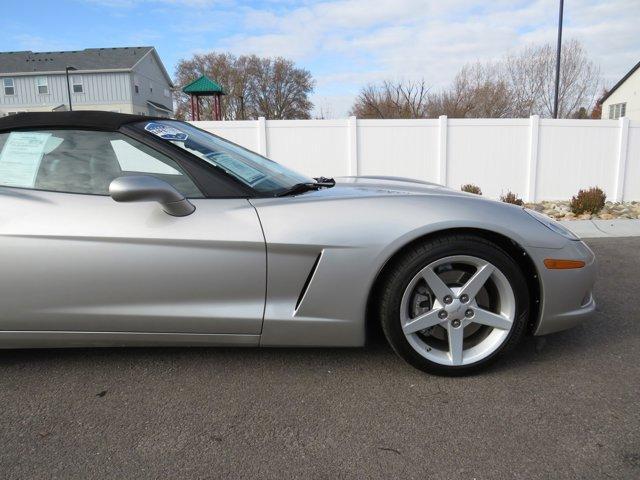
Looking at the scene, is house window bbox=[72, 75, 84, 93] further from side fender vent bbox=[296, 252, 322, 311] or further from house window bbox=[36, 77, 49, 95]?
side fender vent bbox=[296, 252, 322, 311]

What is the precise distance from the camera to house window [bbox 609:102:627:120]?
32.2 meters

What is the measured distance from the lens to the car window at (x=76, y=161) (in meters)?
2.40

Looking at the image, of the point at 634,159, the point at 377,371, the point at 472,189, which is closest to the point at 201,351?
the point at 377,371

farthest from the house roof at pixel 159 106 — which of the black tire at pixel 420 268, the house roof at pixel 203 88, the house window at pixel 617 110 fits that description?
the black tire at pixel 420 268

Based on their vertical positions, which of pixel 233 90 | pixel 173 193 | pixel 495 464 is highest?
pixel 233 90

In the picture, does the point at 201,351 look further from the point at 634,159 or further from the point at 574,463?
the point at 634,159

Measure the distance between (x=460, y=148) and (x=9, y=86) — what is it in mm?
33219

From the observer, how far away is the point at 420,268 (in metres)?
2.31

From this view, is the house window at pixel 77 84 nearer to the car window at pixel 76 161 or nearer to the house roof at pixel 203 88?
the house roof at pixel 203 88

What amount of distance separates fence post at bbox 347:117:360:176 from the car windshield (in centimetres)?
815

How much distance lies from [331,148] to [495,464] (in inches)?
380

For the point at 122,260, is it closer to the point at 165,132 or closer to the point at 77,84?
the point at 165,132

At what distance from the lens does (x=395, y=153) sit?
1105 cm

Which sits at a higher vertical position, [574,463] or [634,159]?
[634,159]
